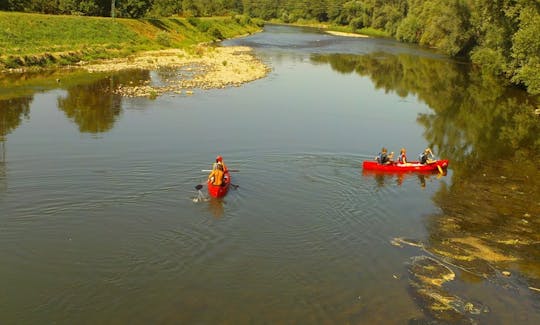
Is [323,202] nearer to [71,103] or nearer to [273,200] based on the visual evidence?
[273,200]

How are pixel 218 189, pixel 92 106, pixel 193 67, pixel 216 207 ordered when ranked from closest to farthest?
pixel 216 207
pixel 218 189
pixel 92 106
pixel 193 67

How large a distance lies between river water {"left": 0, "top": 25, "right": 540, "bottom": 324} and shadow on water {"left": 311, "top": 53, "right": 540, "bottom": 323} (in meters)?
0.11

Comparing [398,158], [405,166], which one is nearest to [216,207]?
[405,166]

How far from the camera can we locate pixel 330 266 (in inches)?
749

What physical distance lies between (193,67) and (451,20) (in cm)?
4654

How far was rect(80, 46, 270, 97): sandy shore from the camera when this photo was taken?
50656 mm

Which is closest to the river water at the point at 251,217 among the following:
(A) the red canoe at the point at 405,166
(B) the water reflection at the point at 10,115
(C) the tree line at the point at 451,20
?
(B) the water reflection at the point at 10,115

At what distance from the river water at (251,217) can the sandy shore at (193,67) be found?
622cm

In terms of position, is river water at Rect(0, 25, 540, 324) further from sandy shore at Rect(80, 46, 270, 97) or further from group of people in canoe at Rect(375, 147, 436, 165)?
sandy shore at Rect(80, 46, 270, 97)

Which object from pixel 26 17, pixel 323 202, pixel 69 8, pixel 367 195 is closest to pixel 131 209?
pixel 323 202

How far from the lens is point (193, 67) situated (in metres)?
65.2

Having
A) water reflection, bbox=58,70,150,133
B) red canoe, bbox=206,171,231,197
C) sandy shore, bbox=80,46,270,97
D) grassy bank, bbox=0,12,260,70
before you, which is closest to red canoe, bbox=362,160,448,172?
red canoe, bbox=206,171,231,197

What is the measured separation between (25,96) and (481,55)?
56.8m

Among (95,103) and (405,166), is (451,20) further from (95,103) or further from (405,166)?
(405,166)
